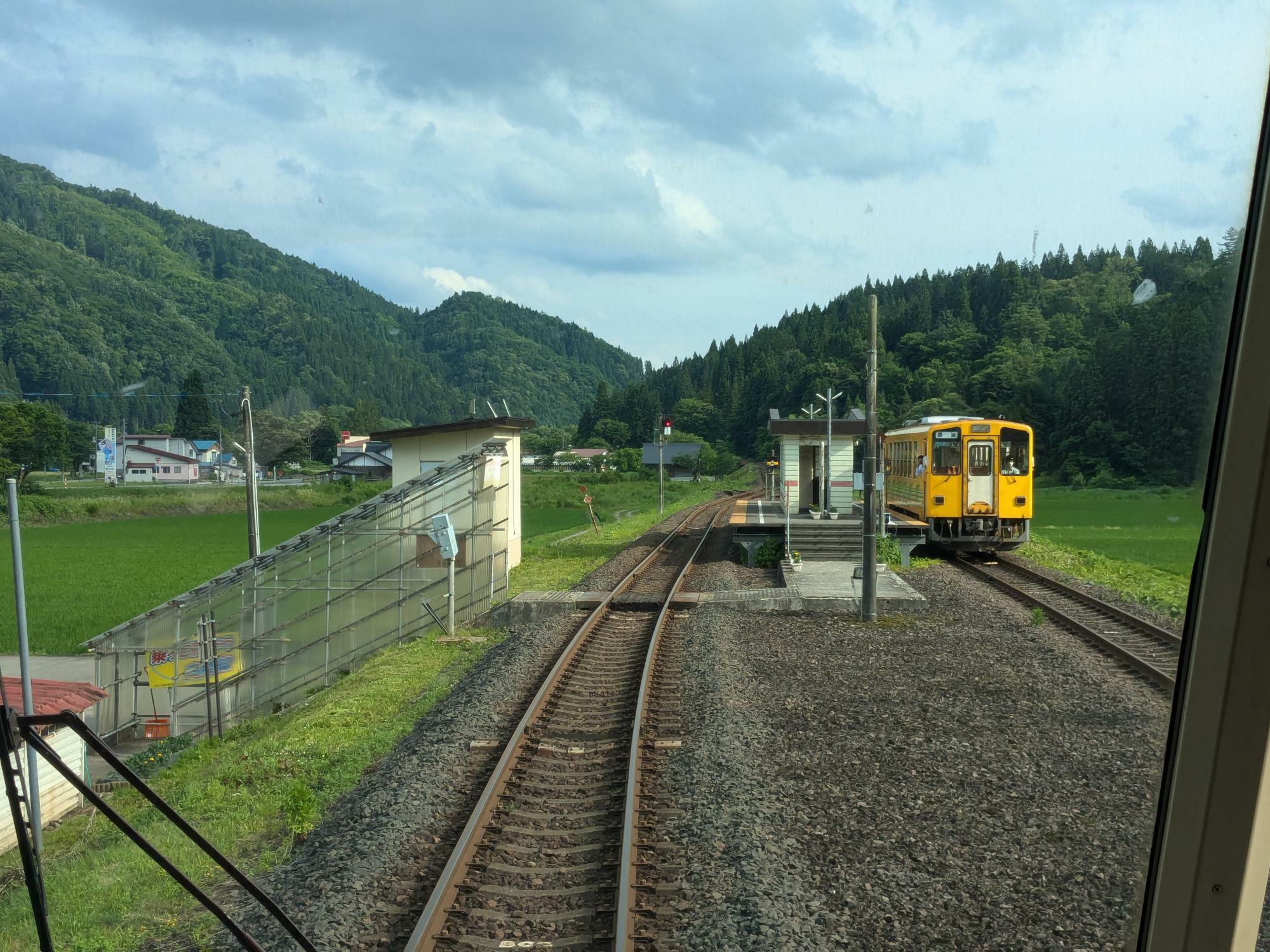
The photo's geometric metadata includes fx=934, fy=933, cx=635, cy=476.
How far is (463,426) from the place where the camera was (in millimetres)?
19875

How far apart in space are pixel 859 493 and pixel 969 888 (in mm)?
21941

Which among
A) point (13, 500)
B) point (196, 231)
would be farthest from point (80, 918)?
point (196, 231)

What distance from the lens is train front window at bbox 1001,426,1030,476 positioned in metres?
16.3

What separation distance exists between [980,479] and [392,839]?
14774 mm

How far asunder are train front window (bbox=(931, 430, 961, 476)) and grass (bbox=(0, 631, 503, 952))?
33.5 ft

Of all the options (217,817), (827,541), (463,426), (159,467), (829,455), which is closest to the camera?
(217,817)

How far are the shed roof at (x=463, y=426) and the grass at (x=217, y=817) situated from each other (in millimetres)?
8305

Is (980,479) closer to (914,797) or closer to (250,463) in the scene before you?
(914,797)

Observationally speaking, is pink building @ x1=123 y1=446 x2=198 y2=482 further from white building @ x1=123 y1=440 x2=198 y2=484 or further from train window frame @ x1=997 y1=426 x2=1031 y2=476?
train window frame @ x1=997 y1=426 x2=1031 y2=476

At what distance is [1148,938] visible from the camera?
1.54 metres

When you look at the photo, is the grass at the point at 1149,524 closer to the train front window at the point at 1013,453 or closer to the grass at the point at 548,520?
the train front window at the point at 1013,453

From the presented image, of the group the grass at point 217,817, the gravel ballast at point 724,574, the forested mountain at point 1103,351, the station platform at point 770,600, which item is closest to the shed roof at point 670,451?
the gravel ballast at point 724,574

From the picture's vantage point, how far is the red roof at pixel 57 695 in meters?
9.23

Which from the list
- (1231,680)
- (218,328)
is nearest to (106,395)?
(1231,680)
